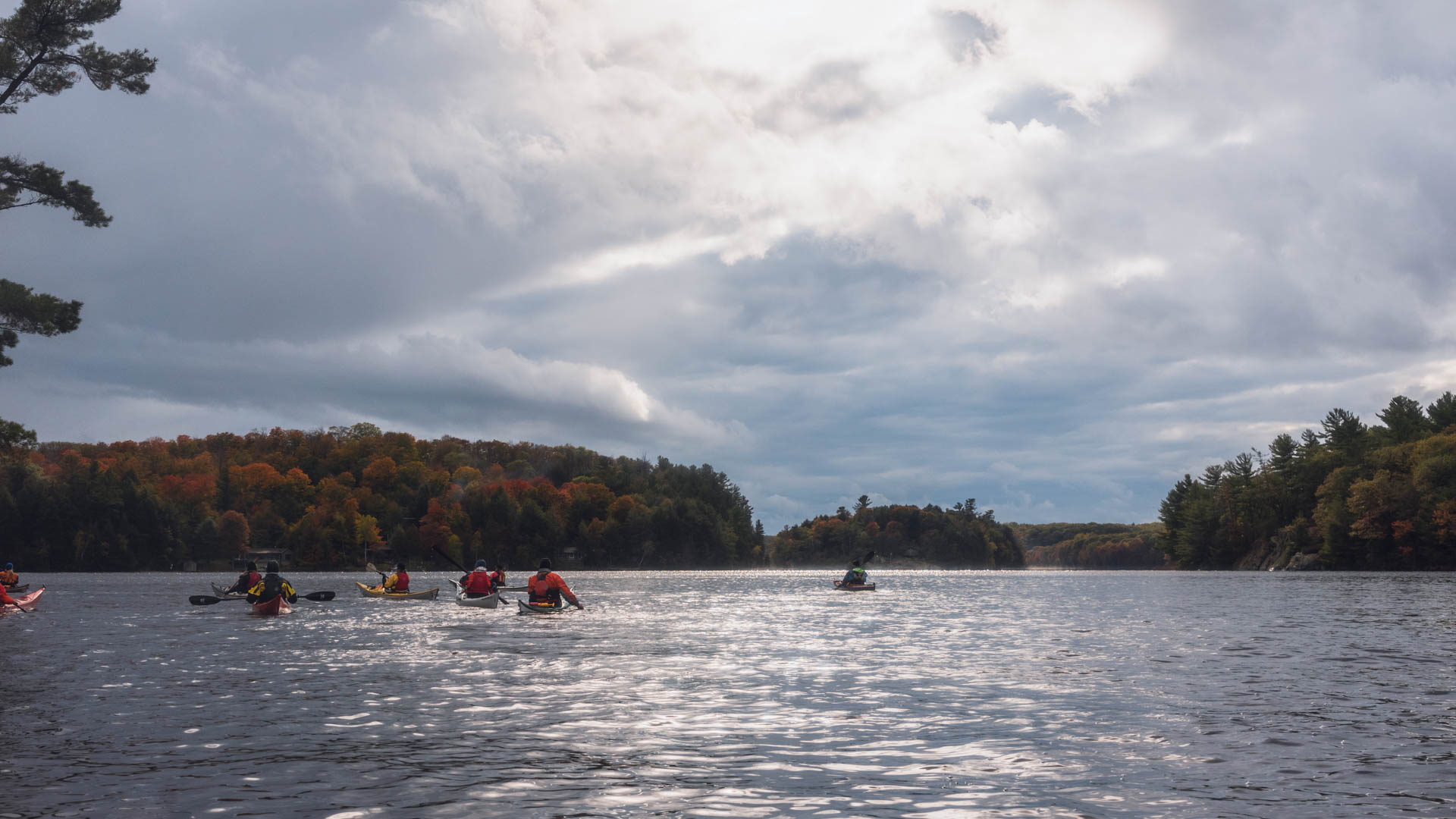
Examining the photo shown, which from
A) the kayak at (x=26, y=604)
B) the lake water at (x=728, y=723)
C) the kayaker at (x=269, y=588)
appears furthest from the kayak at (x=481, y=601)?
the kayak at (x=26, y=604)

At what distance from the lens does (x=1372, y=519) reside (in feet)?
459

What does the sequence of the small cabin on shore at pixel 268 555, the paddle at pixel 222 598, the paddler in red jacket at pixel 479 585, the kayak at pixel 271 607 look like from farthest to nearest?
the small cabin on shore at pixel 268 555, the paddle at pixel 222 598, the paddler in red jacket at pixel 479 585, the kayak at pixel 271 607

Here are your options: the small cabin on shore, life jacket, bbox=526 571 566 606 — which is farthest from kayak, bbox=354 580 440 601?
the small cabin on shore

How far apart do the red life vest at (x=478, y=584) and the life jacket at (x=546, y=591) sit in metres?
6.45

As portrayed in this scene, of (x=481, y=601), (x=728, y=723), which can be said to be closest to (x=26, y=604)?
(x=481, y=601)

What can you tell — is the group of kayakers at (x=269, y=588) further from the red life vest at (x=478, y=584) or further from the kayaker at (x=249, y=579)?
the red life vest at (x=478, y=584)

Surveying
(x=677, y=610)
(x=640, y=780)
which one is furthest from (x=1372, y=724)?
(x=677, y=610)

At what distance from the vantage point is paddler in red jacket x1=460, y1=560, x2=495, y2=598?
54.2m

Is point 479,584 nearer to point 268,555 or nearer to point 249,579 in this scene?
point 249,579

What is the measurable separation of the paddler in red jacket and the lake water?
515 inches

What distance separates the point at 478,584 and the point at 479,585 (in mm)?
107

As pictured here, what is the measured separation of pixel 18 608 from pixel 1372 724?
59.8 metres

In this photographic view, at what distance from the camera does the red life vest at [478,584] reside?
178ft

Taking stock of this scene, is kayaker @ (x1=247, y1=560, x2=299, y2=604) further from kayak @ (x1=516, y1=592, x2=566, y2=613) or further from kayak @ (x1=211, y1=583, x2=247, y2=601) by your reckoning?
kayak @ (x1=516, y1=592, x2=566, y2=613)
